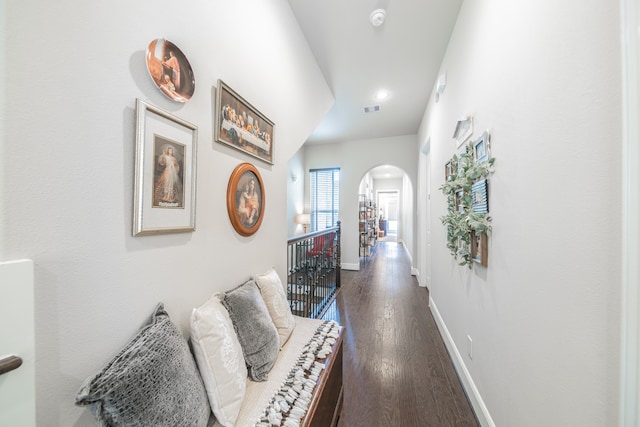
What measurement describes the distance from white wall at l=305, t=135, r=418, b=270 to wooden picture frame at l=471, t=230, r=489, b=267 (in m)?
3.51

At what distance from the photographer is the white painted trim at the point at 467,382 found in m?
1.37

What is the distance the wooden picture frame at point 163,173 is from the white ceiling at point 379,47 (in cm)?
172

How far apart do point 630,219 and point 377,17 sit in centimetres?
216

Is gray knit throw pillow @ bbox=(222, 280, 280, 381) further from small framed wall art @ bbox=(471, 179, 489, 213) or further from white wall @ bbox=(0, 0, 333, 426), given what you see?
small framed wall art @ bbox=(471, 179, 489, 213)

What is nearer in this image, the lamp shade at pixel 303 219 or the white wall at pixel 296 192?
the white wall at pixel 296 192

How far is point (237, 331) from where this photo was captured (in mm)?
1129

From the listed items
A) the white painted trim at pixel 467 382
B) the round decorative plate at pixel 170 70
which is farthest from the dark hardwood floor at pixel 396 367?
the round decorative plate at pixel 170 70

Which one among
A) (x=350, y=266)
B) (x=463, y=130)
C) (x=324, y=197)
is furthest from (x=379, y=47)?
(x=350, y=266)

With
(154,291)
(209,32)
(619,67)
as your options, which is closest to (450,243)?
(619,67)

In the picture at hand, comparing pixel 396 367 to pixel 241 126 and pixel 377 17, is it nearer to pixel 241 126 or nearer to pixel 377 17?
pixel 241 126

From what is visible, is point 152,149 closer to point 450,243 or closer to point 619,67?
point 619,67

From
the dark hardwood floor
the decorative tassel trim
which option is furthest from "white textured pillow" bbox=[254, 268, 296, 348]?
the dark hardwood floor

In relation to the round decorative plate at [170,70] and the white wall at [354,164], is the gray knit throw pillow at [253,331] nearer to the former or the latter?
the round decorative plate at [170,70]

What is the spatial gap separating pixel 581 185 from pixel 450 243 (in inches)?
51.9
